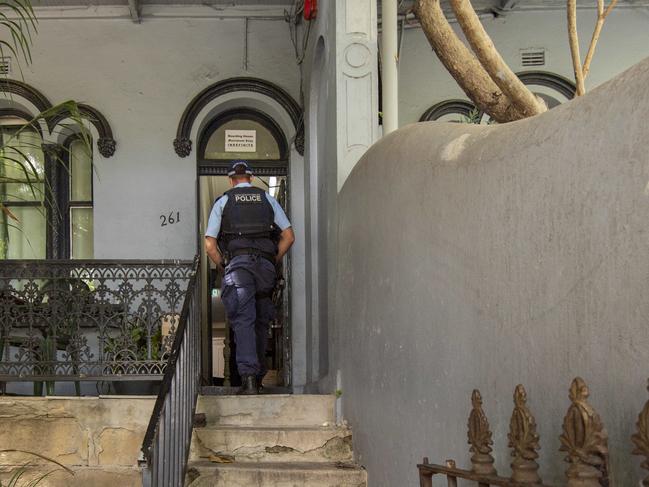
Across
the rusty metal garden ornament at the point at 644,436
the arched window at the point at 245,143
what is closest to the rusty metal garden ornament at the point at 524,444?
the rusty metal garden ornament at the point at 644,436

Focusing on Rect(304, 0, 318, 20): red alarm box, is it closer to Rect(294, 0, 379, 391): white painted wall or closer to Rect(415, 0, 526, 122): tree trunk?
Rect(294, 0, 379, 391): white painted wall

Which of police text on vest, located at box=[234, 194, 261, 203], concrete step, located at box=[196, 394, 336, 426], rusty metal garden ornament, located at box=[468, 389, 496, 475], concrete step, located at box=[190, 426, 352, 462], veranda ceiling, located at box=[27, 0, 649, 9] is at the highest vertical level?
veranda ceiling, located at box=[27, 0, 649, 9]

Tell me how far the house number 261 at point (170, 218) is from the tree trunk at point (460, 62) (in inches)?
192

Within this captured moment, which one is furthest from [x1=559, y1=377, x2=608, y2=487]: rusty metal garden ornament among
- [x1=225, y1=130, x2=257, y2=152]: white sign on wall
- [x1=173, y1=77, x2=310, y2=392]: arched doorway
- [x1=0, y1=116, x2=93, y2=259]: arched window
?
[x1=0, y1=116, x2=93, y2=259]: arched window

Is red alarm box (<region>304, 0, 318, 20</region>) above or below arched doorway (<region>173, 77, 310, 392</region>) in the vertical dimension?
above

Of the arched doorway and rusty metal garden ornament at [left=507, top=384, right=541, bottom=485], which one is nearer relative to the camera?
rusty metal garden ornament at [left=507, top=384, right=541, bottom=485]

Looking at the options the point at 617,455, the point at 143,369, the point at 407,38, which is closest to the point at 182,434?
the point at 143,369

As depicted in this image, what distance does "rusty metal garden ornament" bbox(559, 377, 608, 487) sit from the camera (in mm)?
2176

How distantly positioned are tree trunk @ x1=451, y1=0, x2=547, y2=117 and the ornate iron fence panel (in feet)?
9.91

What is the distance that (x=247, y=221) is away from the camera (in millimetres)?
7027

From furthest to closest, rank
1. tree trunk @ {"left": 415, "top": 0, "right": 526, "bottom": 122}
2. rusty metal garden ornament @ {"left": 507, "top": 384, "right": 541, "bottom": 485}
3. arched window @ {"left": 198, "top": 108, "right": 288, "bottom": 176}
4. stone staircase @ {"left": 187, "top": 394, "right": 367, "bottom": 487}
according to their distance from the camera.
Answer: arched window @ {"left": 198, "top": 108, "right": 288, "bottom": 176} → stone staircase @ {"left": 187, "top": 394, "right": 367, "bottom": 487} → tree trunk @ {"left": 415, "top": 0, "right": 526, "bottom": 122} → rusty metal garden ornament @ {"left": 507, "top": 384, "right": 541, "bottom": 485}

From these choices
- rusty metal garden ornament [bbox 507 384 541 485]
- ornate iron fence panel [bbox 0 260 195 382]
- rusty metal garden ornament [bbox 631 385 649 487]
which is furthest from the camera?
ornate iron fence panel [bbox 0 260 195 382]

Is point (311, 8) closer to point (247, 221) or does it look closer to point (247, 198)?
point (247, 198)

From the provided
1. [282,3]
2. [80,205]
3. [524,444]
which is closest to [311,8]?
[282,3]
